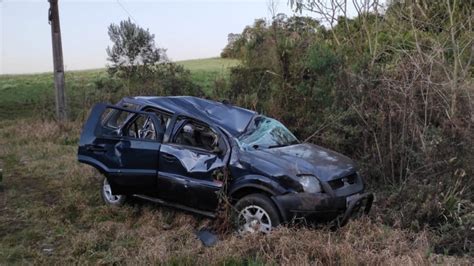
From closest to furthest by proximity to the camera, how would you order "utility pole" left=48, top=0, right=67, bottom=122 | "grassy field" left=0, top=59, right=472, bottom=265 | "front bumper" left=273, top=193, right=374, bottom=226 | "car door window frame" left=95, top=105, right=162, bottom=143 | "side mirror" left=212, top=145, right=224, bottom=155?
"grassy field" left=0, top=59, right=472, bottom=265 → "front bumper" left=273, top=193, right=374, bottom=226 → "side mirror" left=212, top=145, right=224, bottom=155 → "car door window frame" left=95, top=105, right=162, bottom=143 → "utility pole" left=48, top=0, right=67, bottom=122

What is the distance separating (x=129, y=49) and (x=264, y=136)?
1278 cm

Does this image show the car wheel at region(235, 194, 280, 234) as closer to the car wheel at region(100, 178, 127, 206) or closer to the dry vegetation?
the dry vegetation

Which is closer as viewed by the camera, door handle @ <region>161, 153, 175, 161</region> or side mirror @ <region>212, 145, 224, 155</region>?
side mirror @ <region>212, 145, 224, 155</region>

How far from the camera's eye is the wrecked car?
18.8 ft

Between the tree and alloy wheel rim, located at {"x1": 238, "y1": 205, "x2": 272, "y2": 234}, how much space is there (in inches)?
508

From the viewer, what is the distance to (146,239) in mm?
5793

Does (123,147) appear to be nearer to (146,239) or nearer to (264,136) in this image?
(146,239)

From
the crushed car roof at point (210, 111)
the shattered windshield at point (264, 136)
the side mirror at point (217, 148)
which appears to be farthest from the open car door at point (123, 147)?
the shattered windshield at point (264, 136)

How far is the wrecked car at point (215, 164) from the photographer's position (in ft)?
18.8

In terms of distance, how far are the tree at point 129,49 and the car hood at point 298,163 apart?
488 inches

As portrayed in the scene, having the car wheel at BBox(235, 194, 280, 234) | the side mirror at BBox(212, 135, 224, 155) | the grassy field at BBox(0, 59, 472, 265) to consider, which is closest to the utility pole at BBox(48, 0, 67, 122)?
the grassy field at BBox(0, 59, 472, 265)

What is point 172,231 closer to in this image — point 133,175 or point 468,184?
point 133,175

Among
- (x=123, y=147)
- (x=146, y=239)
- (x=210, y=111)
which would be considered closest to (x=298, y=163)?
(x=210, y=111)

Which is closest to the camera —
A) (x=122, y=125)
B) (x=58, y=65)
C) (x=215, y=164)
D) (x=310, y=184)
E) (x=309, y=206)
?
(x=309, y=206)
